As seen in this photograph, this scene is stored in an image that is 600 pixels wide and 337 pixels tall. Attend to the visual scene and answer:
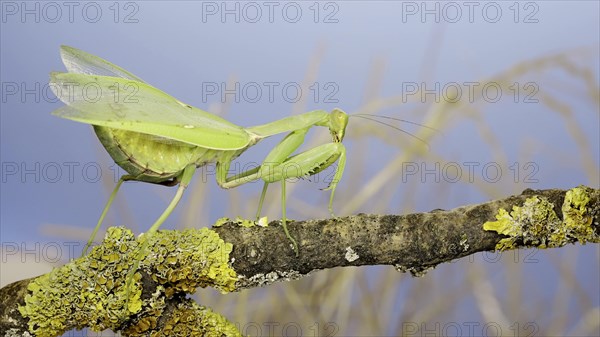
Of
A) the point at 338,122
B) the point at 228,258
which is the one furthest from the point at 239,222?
the point at 338,122

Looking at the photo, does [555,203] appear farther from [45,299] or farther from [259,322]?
[259,322]

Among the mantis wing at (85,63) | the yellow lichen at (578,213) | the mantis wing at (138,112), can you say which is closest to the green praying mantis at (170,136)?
the mantis wing at (138,112)

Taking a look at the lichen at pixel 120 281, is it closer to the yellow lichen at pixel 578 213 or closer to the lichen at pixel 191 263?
the lichen at pixel 191 263

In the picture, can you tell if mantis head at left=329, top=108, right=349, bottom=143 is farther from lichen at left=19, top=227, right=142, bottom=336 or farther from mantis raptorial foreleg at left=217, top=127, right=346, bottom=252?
lichen at left=19, top=227, right=142, bottom=336

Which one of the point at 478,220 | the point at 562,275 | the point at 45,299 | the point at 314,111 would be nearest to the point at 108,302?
the point at 45,299

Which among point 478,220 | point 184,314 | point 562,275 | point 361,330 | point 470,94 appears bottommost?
point 361,330

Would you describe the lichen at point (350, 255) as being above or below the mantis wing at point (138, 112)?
below

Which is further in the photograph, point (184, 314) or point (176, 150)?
point (176, 150)
